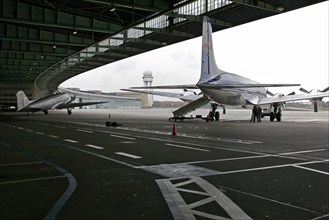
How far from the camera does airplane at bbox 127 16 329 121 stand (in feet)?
95.5

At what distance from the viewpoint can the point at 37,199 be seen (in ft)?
18.9

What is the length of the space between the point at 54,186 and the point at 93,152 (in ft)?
16.9

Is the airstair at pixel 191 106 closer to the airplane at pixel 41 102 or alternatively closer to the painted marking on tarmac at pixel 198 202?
the airplane at pixel 41 102

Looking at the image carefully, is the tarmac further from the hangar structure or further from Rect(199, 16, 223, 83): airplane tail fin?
Rect(199, 16, 223, 83): airplane tail fin

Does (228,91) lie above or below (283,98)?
above

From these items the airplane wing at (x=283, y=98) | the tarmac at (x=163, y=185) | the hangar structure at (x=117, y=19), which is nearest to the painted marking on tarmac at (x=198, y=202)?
the tarmac at (x=163, y=185)

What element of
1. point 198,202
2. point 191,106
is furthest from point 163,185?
point 191,106

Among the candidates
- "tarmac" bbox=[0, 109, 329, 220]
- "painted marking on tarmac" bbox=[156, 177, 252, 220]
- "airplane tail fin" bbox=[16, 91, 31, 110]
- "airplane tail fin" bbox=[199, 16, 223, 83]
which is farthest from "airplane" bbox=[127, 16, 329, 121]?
"airplane tail fin" bbox=[16, 91, 31, 110]

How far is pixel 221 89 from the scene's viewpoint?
100 feet

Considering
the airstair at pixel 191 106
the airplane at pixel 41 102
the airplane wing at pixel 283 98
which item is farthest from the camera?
the airplane at pixel 41 102

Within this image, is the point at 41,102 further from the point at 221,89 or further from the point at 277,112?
the point at 277,112

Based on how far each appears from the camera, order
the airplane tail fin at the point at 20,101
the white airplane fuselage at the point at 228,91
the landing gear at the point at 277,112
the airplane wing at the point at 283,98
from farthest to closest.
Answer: the airplane tail fin at the point at 20,101, the landing gear at the point at 277,112, the airplane wing at the point at 283,98, the white airplane fuselage at the point at 228,91

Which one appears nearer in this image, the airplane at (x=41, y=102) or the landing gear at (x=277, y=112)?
the landing gear at (x=277, y=112)

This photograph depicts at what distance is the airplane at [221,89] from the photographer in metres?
29.1
